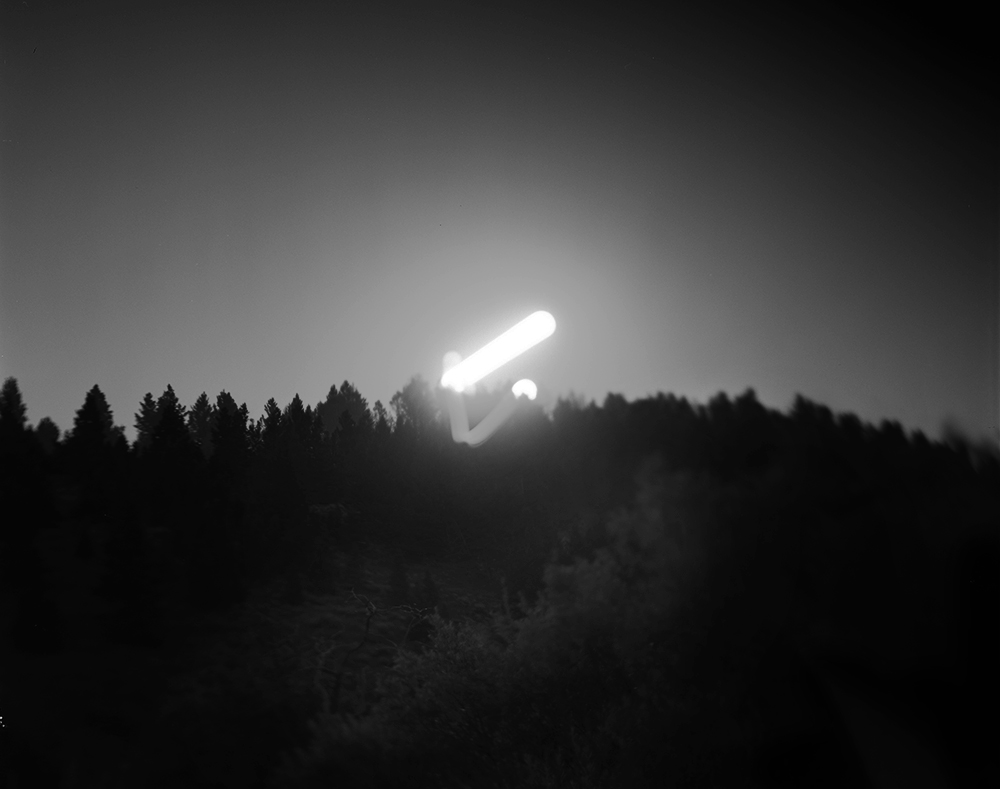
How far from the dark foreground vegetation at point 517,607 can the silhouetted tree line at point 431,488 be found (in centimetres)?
15

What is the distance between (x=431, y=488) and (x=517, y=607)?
894cm

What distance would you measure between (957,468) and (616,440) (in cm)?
1784

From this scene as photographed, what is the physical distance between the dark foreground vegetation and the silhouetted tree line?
6.1 inches

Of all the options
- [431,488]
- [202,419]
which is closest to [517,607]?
[431,488]

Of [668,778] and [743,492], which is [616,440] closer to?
[743,492]

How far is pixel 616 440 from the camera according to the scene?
38812 millimetres

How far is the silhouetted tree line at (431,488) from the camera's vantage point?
30.5 m

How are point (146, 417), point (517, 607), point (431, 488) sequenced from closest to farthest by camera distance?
point (517, 607) → point (431, 488) → point (146, 417)

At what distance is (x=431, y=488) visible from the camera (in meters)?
37.6

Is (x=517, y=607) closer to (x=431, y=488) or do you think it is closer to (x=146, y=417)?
(x=431, y=488)

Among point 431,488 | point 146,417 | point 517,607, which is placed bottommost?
point 517,607

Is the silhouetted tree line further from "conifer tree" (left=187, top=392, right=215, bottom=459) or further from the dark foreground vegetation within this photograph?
"conifer tree" (left=187, top=392, right=215, bottom=459)

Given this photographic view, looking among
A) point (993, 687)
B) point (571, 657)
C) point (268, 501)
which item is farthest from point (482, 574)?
point (993, 687)

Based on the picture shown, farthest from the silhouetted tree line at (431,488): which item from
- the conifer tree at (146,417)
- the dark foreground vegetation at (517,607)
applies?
the conifer tree at (146,417)
